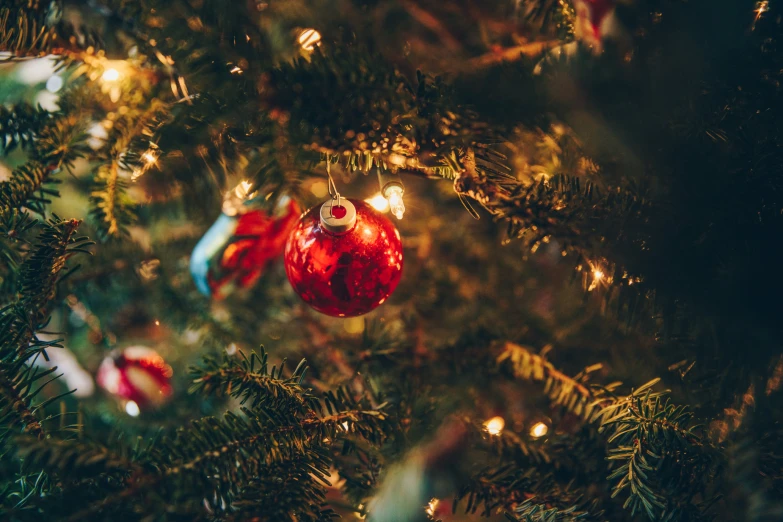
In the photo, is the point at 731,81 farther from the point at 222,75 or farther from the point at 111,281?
the point at 111,281

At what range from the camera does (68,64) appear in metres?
0.58

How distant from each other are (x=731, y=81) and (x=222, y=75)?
42 centimetres

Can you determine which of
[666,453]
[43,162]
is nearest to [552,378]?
[666,453]

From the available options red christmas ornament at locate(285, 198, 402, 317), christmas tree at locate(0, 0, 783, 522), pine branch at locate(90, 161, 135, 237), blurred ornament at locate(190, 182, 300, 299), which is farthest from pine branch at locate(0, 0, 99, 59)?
red christmas ornament at locate(285, 198, 402, 317)

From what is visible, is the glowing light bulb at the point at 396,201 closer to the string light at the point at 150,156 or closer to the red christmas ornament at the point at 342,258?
the red christmas ornament at the point at 342,258

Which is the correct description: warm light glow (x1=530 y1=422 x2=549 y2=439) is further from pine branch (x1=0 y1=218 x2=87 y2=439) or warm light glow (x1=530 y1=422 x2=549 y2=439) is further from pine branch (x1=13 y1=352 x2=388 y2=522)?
pine branch (x1=0 y1=218 x2=87 y2=439)

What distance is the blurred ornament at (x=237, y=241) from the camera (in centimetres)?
65

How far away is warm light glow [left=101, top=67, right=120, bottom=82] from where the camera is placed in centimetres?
60

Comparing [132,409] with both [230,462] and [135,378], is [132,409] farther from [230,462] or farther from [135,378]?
[230,462]

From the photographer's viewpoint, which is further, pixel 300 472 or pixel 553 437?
pixel 553 437

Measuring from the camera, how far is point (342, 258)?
479mm

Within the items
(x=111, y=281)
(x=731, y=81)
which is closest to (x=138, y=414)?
(x=111, y=281)

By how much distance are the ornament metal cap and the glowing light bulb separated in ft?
0.13

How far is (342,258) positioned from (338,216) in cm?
4
